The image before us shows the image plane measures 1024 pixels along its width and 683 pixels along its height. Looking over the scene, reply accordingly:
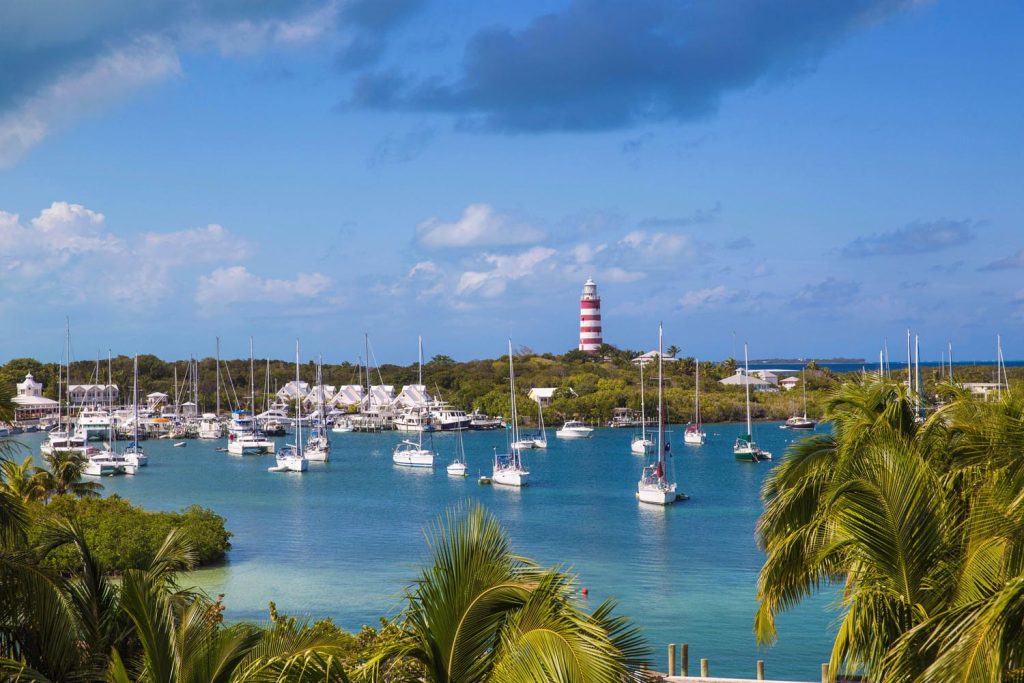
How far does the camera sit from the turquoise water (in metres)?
28.3

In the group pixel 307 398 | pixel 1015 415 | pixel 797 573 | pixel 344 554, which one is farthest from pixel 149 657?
pixel 307 398

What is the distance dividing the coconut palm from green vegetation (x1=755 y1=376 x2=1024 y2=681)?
1.78 meters

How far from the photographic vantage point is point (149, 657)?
6371 mm

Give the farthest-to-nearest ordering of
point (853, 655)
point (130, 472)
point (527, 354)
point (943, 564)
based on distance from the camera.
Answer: point (527, 354)
point (130, 472)
point (853, 655)
point (943, 564)

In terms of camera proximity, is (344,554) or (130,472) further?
(130,472)

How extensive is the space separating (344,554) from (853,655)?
107ft

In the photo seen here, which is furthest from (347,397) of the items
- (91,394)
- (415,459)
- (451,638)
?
(451,638)

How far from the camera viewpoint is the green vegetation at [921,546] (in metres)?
5.43

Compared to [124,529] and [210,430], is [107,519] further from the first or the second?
[210,430]

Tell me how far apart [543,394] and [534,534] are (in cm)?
6980

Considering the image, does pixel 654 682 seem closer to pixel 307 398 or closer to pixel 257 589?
pixel 257 589

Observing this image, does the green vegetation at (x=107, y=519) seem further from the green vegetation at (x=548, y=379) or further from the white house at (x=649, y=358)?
the white house at (x=649, y=358)

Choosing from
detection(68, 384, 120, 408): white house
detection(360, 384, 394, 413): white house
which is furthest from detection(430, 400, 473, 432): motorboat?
detection(68, 384, 120, 408): white house

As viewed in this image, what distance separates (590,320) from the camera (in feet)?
460
